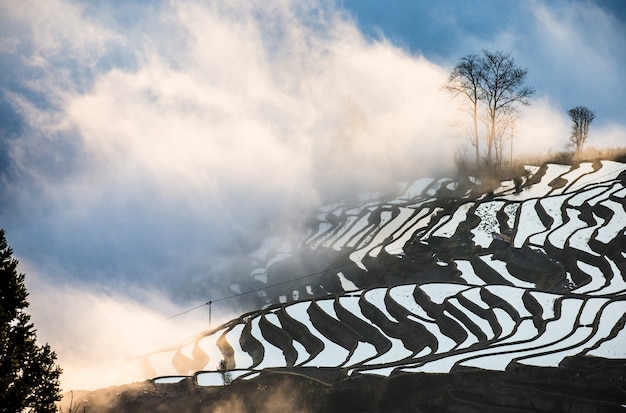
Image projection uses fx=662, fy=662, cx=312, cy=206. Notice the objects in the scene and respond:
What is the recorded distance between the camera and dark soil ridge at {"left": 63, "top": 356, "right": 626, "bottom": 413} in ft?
66.5

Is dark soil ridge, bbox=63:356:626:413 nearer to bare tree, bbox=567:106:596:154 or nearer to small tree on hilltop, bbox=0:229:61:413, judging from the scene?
small tree on hilltop, bbox=0:229:61:413

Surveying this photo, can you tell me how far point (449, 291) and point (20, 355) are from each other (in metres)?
26.0

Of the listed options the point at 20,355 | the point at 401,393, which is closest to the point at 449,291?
the point at 401,393

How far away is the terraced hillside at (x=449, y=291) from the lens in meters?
26.3

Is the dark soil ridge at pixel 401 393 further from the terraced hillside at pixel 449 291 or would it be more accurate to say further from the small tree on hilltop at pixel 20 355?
the small tree on hilltop at pixel 20 355

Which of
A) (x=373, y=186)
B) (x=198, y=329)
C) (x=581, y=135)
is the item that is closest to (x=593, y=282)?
(x=198, y=329)

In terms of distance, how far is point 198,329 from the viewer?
160 ft

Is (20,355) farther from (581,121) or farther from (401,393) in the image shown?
(581,121)

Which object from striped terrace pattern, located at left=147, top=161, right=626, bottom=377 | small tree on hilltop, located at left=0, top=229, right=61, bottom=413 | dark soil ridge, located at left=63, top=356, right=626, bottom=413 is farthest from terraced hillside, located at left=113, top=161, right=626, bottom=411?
small tree on hilltop, located at left=0, top=229, right=61, bottom=413

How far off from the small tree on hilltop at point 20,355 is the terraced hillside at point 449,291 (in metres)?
12.9

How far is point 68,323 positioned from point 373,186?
119 ft

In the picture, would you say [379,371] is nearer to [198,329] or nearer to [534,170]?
[198,329]

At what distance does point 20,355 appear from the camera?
40.9 ft

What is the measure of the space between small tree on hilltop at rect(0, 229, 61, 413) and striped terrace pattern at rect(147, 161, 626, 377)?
13.8m
